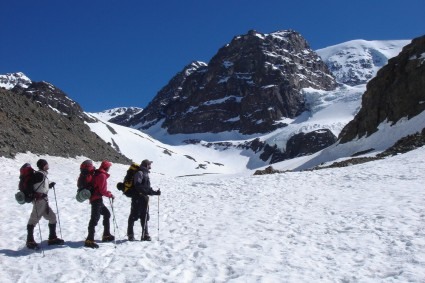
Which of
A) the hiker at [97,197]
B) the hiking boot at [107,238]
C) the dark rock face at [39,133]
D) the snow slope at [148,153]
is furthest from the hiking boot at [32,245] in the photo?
the snow slope at [148,153]

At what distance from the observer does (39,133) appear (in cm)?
3822

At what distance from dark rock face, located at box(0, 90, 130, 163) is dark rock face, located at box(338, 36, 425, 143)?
31.0 metres

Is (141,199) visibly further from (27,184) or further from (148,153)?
(148,153)

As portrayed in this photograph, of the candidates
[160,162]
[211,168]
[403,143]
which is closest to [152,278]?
[403,143]

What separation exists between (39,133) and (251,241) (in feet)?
101

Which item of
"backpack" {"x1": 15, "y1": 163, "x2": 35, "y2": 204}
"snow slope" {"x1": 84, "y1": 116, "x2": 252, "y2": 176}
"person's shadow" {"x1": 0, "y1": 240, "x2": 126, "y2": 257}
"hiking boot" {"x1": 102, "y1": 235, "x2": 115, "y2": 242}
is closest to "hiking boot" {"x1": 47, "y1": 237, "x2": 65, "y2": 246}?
"person's shadow" {"x1": 0, "y1": 240, "x2": 126, "y2": 257}

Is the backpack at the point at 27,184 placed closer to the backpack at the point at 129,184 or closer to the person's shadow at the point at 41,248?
the person's shadow at the point at 41,248

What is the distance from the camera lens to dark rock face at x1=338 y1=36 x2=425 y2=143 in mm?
50094

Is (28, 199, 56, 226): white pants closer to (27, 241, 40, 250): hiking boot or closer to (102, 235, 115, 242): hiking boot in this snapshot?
(27, 241, 40, 250): hiking boot

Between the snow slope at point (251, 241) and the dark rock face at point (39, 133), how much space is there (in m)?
11.8

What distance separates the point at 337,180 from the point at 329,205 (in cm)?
791

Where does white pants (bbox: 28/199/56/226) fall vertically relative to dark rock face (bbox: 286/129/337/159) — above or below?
below

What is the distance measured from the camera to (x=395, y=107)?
51.7 meters

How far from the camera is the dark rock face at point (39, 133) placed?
3284 centimetres
